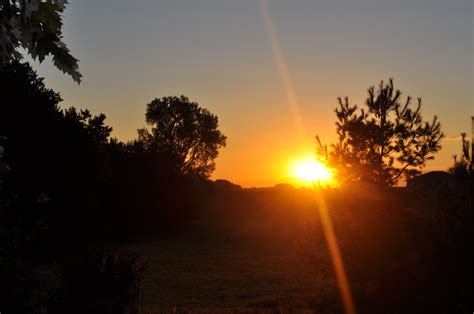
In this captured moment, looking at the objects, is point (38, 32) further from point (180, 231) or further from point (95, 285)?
point (180, 231)

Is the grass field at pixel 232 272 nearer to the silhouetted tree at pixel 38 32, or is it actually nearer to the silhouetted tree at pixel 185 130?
the silhouetted tree at pixel 38 32

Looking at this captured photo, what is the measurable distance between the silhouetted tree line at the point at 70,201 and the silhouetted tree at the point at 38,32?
0.66 metres

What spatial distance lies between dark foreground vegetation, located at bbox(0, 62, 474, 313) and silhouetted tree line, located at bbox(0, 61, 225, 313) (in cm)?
7

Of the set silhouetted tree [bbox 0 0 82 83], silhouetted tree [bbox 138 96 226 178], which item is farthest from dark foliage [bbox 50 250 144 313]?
silhouetted tree [bbox 138 96 226 178]

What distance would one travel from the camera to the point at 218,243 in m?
44.8

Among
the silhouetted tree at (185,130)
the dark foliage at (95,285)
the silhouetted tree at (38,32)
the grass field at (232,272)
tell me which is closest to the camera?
the silhouetted tree at (38,32)

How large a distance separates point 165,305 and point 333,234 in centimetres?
1019

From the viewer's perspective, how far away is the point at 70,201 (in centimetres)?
3584

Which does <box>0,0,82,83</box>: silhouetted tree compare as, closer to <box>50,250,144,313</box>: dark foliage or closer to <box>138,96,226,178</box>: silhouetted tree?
<box>50,250,144,313</box>: dark foliage

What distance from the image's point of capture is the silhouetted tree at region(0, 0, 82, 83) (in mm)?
7172

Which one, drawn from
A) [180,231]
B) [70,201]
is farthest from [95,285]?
[180,231]

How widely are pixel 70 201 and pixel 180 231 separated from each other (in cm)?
1947

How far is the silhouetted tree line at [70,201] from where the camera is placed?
11.9 m

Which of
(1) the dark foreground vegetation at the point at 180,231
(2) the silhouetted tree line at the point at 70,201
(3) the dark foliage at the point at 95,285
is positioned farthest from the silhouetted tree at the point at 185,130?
(3) the dark foliage at the point at 95,285
